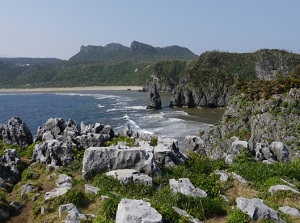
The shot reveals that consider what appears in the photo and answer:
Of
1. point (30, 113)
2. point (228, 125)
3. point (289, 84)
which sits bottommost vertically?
point (30, 113)

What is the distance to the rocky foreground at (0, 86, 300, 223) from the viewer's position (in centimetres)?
1315

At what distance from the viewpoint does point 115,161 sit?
725 inches

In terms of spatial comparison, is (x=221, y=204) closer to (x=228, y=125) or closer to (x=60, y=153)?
(x=60, y=153)

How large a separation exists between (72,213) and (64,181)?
552cm

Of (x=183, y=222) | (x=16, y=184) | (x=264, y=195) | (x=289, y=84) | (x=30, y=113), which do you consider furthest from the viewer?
(x=30, y=113)

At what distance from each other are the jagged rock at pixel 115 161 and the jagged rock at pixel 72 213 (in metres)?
3.51

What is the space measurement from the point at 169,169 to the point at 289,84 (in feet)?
117

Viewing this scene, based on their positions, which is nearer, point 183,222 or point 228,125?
point 183,222

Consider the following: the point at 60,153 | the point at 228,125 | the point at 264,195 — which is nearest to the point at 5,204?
the point at 60,153

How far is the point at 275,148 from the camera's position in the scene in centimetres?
2656

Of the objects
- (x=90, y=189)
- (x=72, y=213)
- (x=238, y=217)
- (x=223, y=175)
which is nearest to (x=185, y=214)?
(x=238, y=217)

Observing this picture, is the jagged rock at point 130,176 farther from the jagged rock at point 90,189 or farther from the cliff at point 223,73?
the cliff at point 223,73

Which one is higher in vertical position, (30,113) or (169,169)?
(169,169)

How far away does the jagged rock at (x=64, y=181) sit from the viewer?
18078mm
